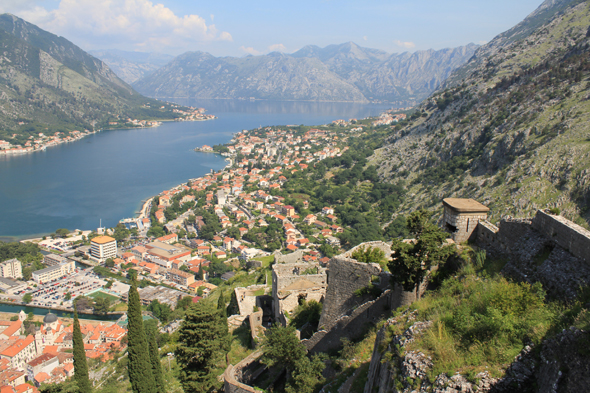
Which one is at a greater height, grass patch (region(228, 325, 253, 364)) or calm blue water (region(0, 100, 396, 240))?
grass patch (region(228, 325, 253, 364))

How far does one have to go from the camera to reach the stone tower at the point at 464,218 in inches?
278

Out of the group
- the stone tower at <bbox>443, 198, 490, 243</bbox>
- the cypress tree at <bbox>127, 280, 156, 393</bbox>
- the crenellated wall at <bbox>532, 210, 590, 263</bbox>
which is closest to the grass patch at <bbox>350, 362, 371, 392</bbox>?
the stone tower at <bbox>443, 198, 490, 243</bbox>

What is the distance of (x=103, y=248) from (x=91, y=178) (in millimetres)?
35616

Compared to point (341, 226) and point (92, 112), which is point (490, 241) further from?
point (92, 112)

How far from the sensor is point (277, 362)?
338 inches

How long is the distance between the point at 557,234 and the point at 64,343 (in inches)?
1356

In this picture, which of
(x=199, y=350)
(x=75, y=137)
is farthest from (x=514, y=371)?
(x=75, y=137)

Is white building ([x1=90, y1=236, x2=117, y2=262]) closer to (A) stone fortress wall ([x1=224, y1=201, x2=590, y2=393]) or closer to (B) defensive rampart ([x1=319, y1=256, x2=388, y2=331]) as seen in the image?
(A) stone fortress wall ([x1=224, y1=201, x2=590, y2=393])

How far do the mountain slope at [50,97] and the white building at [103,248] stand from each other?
81.9 m

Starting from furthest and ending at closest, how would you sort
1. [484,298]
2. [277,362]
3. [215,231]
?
[215,231] → [277,362] → [484,298]

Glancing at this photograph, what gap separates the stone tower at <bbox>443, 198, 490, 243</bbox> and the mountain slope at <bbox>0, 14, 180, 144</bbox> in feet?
415

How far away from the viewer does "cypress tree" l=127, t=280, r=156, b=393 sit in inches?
419

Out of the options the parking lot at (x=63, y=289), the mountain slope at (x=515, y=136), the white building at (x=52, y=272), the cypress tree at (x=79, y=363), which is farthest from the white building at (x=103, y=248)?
the cypress tree at (x=79, y=363)

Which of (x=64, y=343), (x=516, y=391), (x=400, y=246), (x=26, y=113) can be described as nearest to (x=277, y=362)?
(x=400, y=246)
